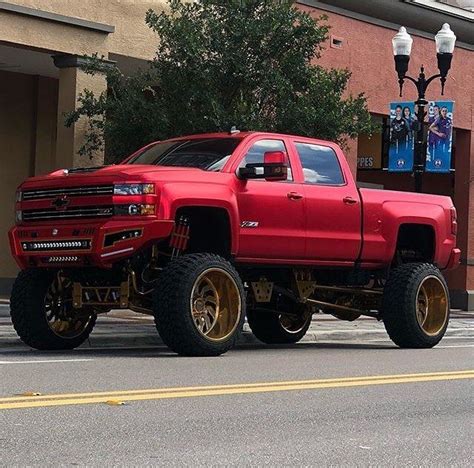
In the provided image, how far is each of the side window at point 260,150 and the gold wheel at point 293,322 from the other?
2.71m

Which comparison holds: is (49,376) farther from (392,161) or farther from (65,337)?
(392,161)

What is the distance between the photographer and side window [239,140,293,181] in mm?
13664

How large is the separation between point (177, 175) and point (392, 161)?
1172 centimetres

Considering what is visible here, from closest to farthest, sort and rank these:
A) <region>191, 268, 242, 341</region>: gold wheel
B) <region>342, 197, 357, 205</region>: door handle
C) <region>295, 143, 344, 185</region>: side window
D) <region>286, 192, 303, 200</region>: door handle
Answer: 1. <region>191, 268, 242, 341</region>: gold wheel
2. <region>286, 192, 303, 200</region>: door handle
3. <region>295, 143, 344, 185</region>: side window
4. <region>342, 197, 357, 205</region>: door handle

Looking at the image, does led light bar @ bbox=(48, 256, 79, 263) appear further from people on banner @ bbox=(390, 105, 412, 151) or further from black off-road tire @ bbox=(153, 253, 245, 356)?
people on banner @ bbox=(390, 105, 412, 151)

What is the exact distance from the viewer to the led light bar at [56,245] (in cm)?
1244

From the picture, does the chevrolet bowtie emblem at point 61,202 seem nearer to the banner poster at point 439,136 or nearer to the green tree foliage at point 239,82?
the green tree foliage at point 239,82

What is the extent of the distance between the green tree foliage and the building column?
240 cm

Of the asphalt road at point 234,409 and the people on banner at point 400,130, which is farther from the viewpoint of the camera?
the people on banner at point 400,130

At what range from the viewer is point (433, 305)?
15539 mm

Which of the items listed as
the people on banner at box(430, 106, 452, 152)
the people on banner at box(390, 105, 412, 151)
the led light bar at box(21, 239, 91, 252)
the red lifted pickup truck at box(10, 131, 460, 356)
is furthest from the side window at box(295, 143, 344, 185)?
the people on banner at box(430, 106, 452, 152)

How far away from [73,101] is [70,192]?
26.2ft

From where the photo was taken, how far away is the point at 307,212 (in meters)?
14.0

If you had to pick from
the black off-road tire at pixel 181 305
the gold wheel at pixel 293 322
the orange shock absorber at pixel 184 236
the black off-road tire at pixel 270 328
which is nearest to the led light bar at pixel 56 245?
the black off-road tire at pixel 181 305
